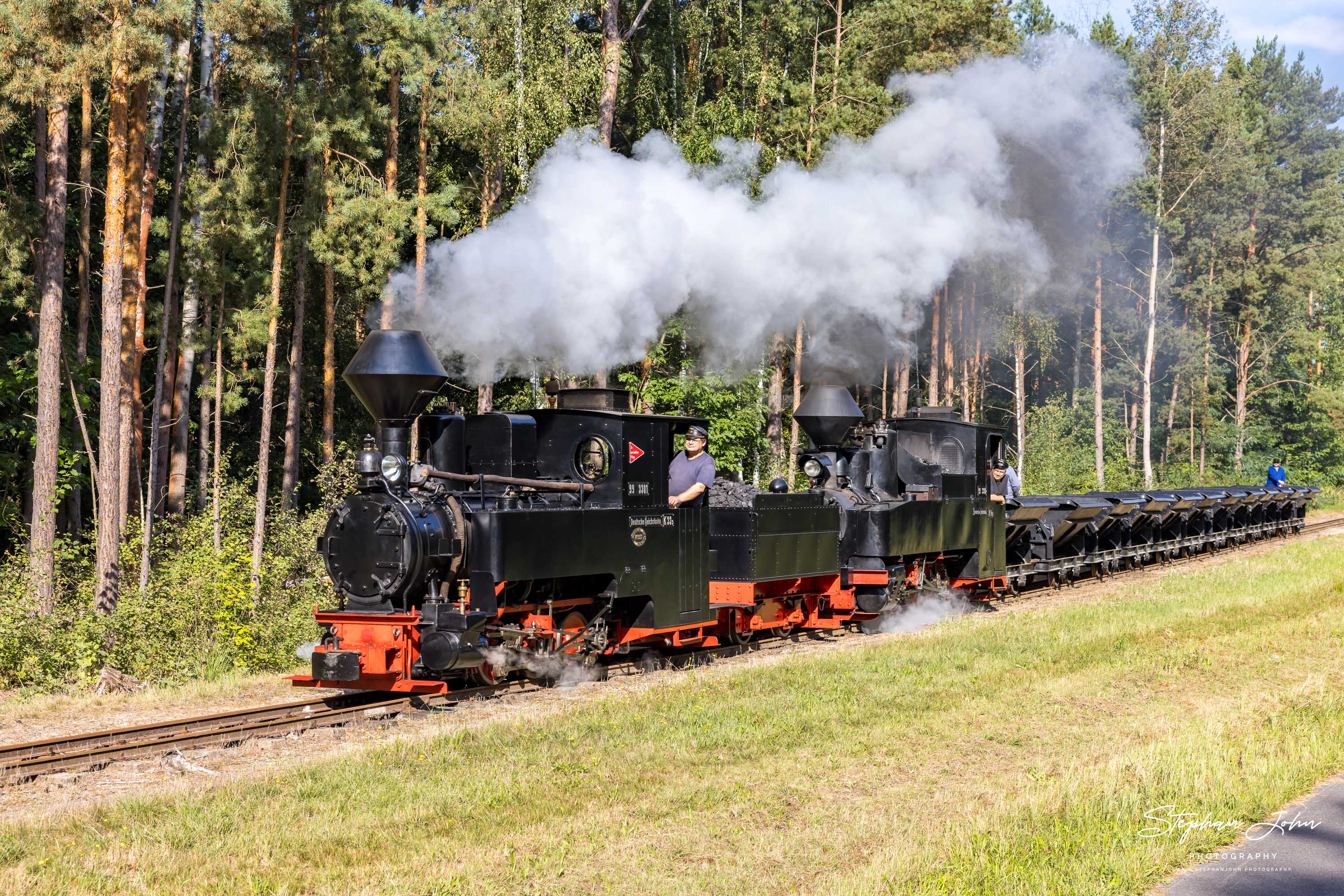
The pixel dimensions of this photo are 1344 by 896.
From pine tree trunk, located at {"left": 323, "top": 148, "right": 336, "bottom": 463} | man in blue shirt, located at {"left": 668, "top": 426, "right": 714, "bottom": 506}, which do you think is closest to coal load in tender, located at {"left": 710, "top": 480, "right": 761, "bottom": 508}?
man in blue shirt, located at {"left": 668, "top": 426, "right": 714, "bottom": 506}

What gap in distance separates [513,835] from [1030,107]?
16.5m

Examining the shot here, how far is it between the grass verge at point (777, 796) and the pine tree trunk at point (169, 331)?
13.7 m

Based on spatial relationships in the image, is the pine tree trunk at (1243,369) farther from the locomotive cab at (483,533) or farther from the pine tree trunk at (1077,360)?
the locomotive cab at (483,533)

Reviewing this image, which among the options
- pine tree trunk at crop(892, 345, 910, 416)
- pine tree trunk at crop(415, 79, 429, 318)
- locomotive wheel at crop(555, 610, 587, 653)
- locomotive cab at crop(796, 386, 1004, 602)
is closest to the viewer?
locomotive wheel at crop(555, 610, 587, 653)

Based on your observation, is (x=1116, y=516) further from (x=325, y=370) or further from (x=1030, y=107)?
(x=325, y=370)

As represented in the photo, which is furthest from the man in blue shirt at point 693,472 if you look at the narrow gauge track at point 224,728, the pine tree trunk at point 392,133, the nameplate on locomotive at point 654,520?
the pine tree trunk at point 392,133

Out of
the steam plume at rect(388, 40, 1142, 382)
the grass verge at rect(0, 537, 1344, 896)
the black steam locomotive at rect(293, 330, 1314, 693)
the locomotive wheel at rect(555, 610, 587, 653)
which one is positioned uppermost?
the steam plume at rect(388, 40, 1142, 382)

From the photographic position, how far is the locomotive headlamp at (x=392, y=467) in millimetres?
9172

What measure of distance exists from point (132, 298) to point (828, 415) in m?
11.0

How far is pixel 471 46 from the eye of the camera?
899 inches

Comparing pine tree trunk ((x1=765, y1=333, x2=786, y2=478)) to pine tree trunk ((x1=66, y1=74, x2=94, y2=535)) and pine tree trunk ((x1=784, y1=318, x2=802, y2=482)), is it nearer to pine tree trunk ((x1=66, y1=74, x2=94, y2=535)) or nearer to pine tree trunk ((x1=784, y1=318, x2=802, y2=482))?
pine tree trunk ((x1=784, y1=318, x2=802, y2=482))

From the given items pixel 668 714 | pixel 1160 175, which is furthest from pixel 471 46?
pixel 1160 175

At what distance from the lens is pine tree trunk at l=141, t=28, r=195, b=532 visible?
65.9 ft

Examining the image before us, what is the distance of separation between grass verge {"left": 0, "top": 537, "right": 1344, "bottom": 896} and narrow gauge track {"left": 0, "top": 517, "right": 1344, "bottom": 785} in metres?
1.27
